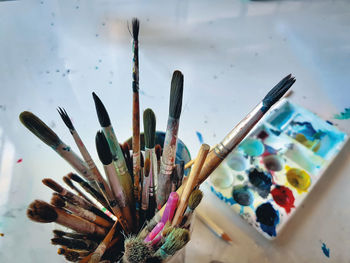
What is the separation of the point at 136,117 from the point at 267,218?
0.30m

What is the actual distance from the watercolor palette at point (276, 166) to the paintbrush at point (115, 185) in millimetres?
216

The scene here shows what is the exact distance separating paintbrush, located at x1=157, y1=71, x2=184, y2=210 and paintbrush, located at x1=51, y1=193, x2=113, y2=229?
0.07 metres

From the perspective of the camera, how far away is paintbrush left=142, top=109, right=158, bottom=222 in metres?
0.28

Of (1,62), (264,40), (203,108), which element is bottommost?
(1,62)

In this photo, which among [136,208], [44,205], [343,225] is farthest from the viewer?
[343,225]

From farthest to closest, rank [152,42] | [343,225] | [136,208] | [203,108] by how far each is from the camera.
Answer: [152,42]
[203,108]
[343,225]
[136,208]

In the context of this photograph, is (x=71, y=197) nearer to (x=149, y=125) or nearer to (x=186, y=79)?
(x=149, y=125)

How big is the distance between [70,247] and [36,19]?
0.70m

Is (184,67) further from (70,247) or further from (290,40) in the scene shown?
(70,247)

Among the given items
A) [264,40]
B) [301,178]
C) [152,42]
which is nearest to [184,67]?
[152,42]

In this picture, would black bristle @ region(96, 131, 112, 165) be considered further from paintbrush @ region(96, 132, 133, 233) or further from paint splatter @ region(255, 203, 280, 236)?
paint splatter @ region(255, 203, 280, 236)

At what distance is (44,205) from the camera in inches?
8.9

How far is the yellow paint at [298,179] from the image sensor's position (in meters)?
0.51

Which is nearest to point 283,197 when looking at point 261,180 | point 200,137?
point 261,180
